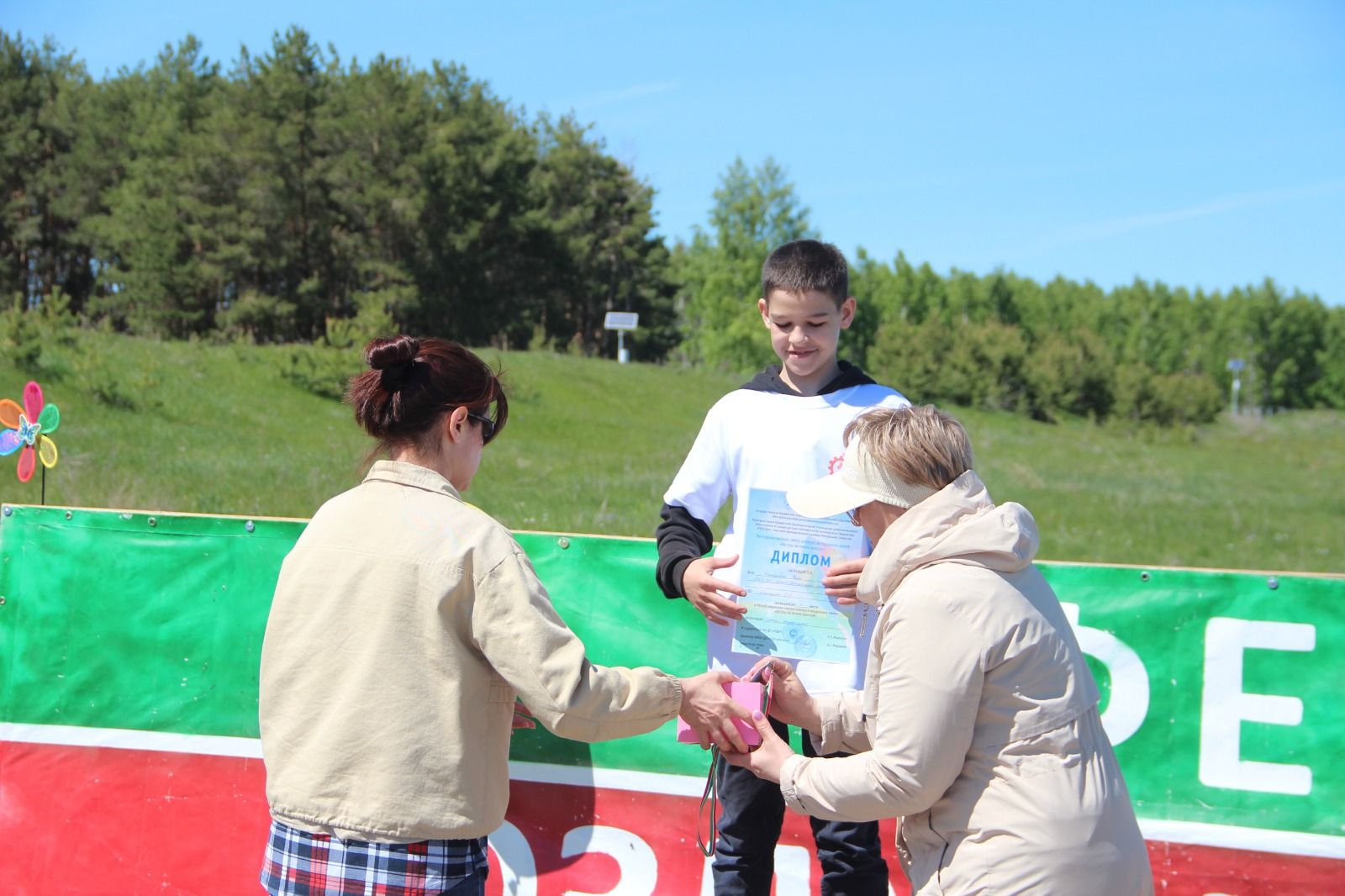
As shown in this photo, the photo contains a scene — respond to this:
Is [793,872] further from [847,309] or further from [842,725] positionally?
[847,309]

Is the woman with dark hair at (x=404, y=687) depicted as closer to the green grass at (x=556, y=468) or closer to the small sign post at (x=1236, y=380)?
the green grass at (x=556, y=468)

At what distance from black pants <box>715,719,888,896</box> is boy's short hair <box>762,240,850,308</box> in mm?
1313

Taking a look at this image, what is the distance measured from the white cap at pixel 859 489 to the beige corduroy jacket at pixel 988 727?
0.08m

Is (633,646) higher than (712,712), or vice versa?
(712,712)

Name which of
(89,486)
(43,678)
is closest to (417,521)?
(43,678)

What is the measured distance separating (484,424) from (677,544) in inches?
39.4

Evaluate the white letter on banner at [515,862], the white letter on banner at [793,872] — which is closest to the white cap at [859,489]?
the white letter on banner at [793,872]

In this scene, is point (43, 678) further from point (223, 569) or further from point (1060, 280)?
point (1060, 280)

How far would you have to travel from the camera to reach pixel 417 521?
7.55ft

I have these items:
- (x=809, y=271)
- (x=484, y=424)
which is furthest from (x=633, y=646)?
(x=484, y=424)

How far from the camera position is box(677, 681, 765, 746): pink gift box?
8.99 feet

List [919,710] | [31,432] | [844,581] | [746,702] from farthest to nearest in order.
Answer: [31,432] → [844,581] → [746,702] → [919,710]

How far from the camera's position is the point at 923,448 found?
92.8 inches

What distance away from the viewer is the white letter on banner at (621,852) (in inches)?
160
